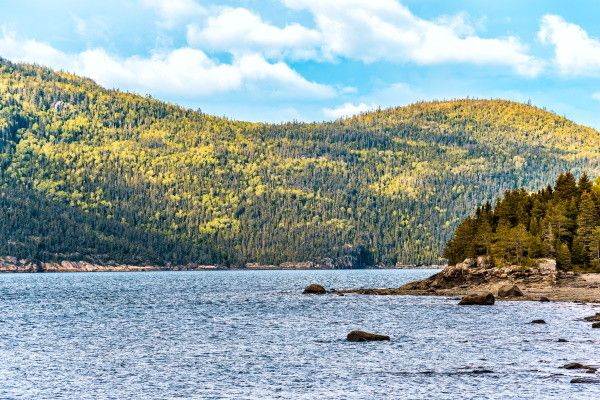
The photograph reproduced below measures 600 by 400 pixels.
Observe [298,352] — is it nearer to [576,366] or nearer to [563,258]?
[576,366]

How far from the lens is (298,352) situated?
8275cm

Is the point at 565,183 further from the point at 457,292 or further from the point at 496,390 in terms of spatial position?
the point at 496,390

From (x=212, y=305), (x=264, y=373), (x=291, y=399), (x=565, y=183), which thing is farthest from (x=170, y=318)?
(x=565, y=183)

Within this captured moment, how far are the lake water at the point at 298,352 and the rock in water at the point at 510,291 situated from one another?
1253 centimetres

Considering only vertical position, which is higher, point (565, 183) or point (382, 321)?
point (565, 183)

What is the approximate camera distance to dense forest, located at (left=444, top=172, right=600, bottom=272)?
528 feet

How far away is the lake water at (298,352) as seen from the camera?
62156 millimetres

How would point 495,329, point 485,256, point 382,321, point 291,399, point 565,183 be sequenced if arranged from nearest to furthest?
point 291,399, point 495,329, point 382,321, point 485,256, point 565,183

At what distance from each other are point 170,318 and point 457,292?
5859cm

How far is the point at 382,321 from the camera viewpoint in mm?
112250

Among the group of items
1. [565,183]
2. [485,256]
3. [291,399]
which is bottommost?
[291,399]

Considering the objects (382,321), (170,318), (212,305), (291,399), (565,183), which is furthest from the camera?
(565,183)

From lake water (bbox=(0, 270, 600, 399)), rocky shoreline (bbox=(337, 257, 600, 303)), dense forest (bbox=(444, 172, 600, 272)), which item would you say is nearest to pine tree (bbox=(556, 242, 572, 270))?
dense forest (bbox=(444, 172, 600, 272))

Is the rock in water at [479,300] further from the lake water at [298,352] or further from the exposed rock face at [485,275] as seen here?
the exposed rock face at [485,275]
